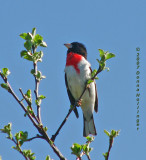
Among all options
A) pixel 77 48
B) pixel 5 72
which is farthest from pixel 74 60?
pixel 5 72

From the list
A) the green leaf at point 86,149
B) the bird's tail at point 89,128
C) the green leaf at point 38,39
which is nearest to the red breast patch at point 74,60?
the bird's tail at point 89,128

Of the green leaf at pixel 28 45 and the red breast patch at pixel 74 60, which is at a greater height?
the red breast patch at pixel 74 60

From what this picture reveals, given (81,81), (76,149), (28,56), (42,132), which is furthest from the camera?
(81,81)

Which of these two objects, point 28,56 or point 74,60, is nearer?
point 28,56

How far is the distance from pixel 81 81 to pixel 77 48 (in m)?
1.01

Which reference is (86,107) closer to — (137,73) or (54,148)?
(137,73)

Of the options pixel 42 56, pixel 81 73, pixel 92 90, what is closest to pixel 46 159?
pixel 42 56

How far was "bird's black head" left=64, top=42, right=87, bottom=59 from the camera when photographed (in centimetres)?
604

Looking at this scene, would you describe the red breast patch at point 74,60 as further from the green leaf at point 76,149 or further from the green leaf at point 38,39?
the green leaf at point 76,149

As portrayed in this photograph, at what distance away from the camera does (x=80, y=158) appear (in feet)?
7.54

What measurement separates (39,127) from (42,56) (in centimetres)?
61

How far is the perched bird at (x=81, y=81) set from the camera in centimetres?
537

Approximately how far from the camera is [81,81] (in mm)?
5359

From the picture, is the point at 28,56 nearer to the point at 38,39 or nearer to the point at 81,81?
the point at 38,39
